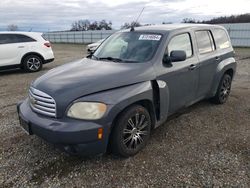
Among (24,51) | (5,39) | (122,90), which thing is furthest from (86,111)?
(5,39)

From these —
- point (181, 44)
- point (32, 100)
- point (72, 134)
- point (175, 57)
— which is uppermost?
point (181, 44)

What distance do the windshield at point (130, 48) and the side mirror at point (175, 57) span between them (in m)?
0.22

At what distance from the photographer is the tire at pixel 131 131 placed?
3.06m

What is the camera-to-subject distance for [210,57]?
15.3ft

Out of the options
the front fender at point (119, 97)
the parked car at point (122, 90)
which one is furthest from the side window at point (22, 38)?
the front fender at point (119, 97)

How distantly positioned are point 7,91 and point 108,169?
511 cm

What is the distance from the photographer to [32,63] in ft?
32.4

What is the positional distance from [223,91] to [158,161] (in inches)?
111

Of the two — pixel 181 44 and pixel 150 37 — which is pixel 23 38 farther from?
pixel 181 44

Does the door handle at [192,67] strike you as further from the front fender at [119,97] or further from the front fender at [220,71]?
the front fender at [119,97]

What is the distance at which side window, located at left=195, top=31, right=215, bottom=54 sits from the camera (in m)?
4.47

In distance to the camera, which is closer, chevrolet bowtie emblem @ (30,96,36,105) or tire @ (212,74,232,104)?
chevrolet bowtie emblem @ (30,96,36,105)

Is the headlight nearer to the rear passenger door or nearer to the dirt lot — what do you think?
the dirt lot

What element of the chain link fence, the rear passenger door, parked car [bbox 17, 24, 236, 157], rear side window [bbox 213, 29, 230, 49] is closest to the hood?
parked car [bbox 17, 24, 236, 157]
